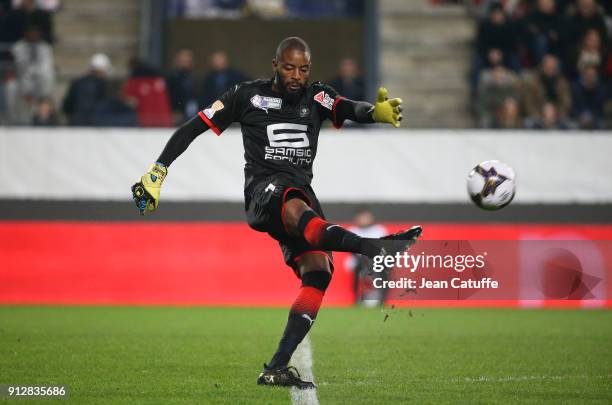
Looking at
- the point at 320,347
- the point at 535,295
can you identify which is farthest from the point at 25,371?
the point at 535,295

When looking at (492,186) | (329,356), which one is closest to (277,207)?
(492,186)

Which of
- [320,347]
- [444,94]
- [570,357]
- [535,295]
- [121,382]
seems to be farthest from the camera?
[444,94]

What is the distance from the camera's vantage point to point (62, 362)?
7371 mm

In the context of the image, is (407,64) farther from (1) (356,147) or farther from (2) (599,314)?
(2) (599,314)

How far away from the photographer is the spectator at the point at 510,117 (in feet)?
50.6

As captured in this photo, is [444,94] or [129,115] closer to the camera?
[129,115]

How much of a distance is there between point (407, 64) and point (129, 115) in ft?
17.0

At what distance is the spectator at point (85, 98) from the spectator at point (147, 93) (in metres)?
0.40

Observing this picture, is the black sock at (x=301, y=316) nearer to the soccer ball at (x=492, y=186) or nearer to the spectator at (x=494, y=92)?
the soccer ball at (x=492, y=186)

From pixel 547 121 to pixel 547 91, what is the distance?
52 cm

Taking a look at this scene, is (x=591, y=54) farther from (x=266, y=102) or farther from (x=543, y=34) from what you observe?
(x=266, y=102)

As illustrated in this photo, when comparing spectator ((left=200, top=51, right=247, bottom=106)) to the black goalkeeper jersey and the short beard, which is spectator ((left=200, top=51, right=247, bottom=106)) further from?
the short beard

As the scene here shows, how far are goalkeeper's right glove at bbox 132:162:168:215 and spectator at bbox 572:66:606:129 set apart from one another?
10323 millimetres

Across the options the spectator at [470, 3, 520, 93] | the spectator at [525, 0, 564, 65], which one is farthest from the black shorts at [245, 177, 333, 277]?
the spectator at [525, 0, 564, 65]
